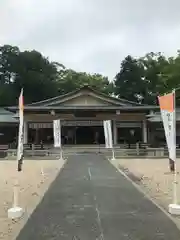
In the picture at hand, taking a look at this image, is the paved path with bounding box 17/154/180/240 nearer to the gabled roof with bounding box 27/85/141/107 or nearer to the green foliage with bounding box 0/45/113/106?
the gabled roof with bounding box 27/85/141/107

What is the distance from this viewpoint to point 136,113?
3838cm

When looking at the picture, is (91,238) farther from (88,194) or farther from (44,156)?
(44,156)

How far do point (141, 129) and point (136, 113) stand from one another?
2.24 metres

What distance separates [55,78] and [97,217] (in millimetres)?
60354

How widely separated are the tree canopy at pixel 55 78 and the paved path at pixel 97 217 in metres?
47.2

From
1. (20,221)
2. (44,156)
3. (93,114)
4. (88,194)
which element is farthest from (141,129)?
(20,221)

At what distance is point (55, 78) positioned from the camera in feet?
220

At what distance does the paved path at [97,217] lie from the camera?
620 centimetres

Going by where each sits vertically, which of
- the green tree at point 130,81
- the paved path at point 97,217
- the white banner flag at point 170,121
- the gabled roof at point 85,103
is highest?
the green tree at point 130,81

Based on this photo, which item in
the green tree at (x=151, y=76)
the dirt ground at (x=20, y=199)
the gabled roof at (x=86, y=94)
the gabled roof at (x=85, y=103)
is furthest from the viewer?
the green tree at (x=151, y=76)

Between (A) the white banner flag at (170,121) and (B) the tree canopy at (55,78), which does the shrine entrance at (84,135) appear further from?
(A) the white banner flag at (170,121)

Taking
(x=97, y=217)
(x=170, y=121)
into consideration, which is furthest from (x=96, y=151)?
(x=97, y=217)

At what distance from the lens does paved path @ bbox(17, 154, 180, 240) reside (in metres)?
6.20

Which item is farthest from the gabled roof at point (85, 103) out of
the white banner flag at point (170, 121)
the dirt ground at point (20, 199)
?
the white banner flag at point (170, 121)
